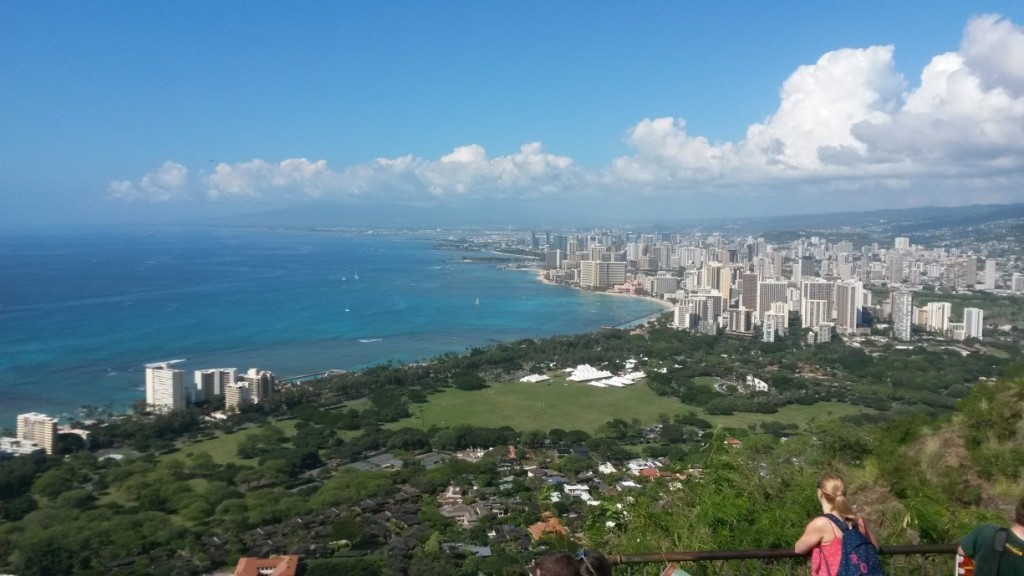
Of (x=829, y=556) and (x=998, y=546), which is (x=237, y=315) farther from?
(x=998, y=546)

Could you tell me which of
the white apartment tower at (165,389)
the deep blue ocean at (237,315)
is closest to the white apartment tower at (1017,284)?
the deep blue ocean at (237,315)

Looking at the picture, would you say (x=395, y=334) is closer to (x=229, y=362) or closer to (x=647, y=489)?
(x=229, y=362)

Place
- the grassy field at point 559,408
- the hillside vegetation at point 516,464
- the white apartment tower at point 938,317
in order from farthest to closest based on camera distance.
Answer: the white apartment tower at point 938,317 → the grassy field at point 559,408 → the hillside vegetation at point 516,464

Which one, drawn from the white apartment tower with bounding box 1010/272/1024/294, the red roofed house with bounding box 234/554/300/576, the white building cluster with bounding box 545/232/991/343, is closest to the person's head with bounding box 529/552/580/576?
the red roofed house with bounding box 234/554/300/576

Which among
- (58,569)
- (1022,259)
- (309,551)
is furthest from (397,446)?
(1022,259)

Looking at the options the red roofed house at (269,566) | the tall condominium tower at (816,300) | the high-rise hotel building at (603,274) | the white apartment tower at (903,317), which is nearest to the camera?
the red roofed house at (269,566)

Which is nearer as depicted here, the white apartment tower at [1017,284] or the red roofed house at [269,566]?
the red roofed house at [269,566]

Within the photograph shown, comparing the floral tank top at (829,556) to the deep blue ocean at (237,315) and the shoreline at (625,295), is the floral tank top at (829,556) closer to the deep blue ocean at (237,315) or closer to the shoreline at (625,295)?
the deep blue ocean at (237,315)

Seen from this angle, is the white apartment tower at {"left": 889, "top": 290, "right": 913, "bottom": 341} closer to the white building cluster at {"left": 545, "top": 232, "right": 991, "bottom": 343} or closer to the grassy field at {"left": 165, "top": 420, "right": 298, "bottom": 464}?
the white building cluster at {"left": 545, "top": 232, "right": 991, "bottom": 343}

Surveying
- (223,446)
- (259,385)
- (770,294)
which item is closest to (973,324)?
(770,294)
